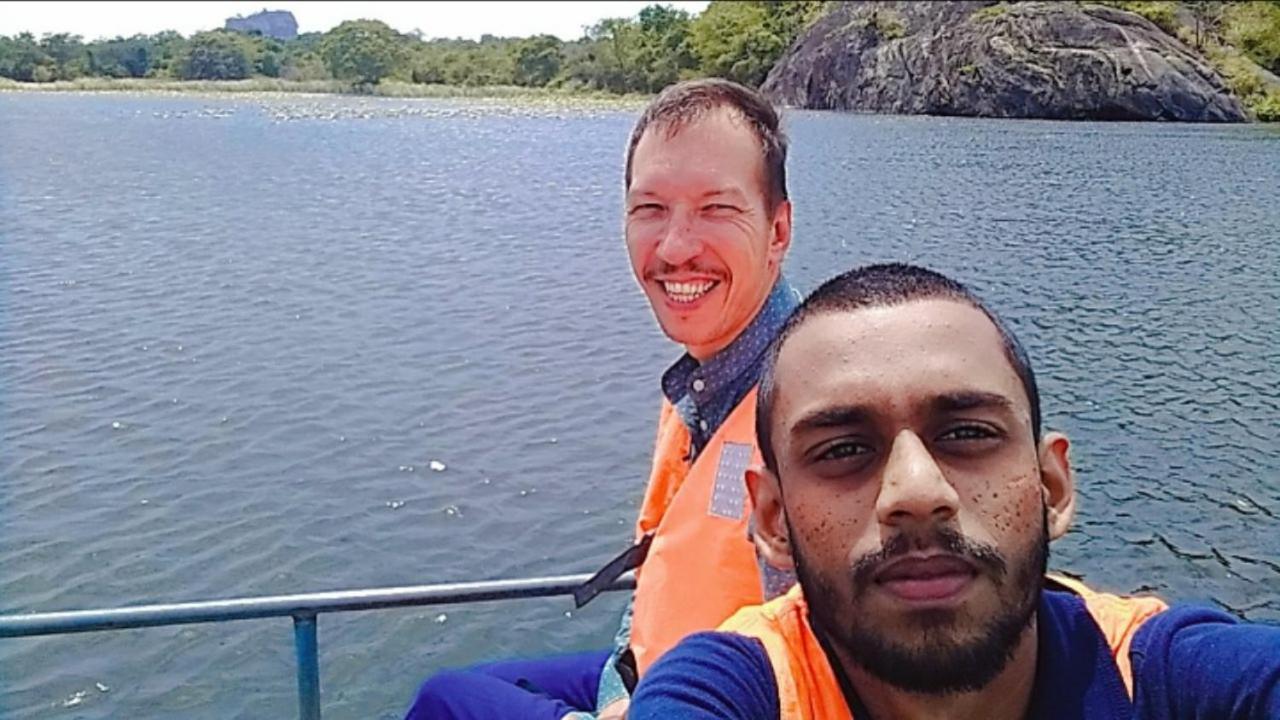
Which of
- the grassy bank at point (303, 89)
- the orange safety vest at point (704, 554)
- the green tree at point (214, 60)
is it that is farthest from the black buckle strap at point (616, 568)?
the green tree at point (214, 60)

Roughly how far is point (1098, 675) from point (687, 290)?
1.44 meters

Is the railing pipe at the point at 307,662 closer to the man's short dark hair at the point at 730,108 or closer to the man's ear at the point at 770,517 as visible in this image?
the man's short dark hair at the point at 730,108

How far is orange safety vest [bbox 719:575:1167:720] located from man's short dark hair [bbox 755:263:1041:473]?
0.71 feet

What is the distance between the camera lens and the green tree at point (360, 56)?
137875mm

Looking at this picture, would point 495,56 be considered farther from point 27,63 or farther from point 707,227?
point 707,227

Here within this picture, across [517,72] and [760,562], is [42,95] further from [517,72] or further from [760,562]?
[760,562]

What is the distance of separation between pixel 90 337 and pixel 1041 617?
1679 cm

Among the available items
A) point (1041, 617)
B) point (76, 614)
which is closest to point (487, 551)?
point (76, 614)

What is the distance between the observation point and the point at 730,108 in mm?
2854

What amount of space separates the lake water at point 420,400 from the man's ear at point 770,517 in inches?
282

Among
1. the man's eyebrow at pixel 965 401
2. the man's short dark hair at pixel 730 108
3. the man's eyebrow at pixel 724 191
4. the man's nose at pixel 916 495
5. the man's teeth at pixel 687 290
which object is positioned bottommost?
the man's teeth at pixel 687 290

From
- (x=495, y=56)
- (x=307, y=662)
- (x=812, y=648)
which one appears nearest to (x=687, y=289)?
(x=812, y=648)

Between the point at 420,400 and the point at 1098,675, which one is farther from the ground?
the point at 1098,675

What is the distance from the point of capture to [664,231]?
9.65ft
